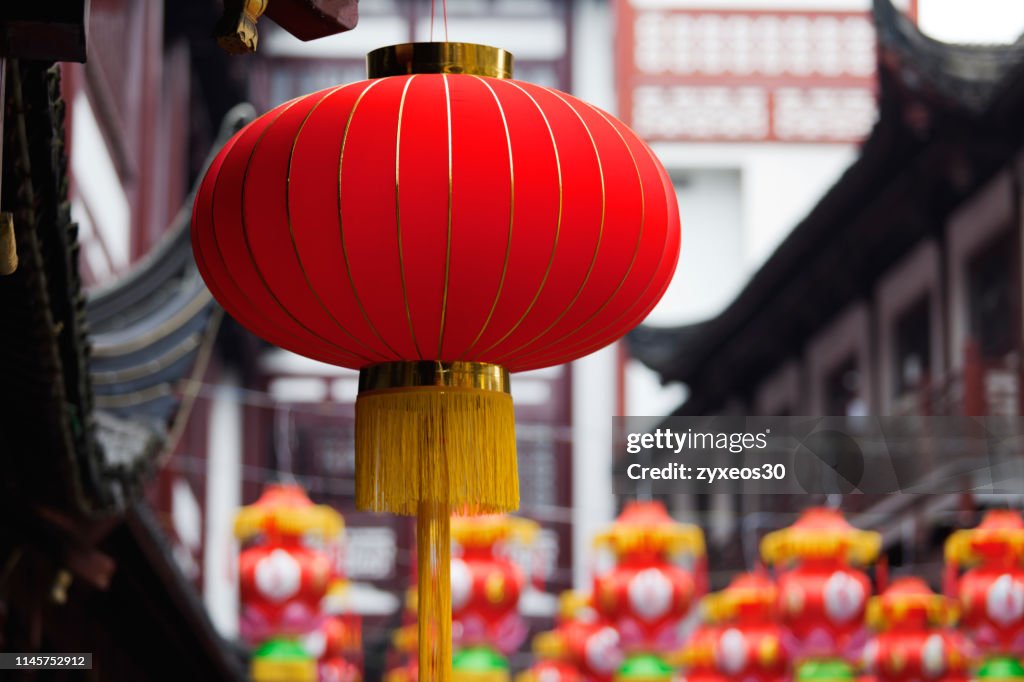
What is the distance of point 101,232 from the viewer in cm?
756

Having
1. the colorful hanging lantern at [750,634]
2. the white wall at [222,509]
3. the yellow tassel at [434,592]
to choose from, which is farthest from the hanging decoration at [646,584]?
the yellow tassel at [434,592]

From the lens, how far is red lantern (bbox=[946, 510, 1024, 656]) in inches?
323

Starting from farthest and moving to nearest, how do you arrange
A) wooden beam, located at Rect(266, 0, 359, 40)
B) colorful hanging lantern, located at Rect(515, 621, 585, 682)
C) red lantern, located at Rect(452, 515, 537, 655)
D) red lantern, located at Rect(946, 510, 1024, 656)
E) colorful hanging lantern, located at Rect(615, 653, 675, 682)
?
colorful hanging lantern, located at Rect(515, 621, 585, 682)
red lantern, located at Rect(452, 515, 537, 655)
colorful hanging lantern, located at Rect(615, 653, 675, 682)
red lantern, located at Rect(946, 510, 1024, 656)
wooden beam, located at Rect(266, 0, 359, 40)

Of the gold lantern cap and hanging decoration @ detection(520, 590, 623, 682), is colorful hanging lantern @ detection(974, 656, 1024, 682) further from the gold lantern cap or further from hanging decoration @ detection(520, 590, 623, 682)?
the gold lantern cap

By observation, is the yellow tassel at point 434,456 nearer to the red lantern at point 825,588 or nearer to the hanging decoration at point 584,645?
the red lantern at point 825,588

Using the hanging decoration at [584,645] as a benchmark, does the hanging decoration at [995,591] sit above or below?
above

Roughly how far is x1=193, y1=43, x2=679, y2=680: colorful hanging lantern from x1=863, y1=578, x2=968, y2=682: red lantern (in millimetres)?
6314

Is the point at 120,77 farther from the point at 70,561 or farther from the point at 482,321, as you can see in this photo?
the point at 482,321

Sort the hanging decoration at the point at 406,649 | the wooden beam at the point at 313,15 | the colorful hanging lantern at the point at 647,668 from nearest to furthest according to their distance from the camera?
the wooden beam at the point at 313,15 < the colorful hanging lantern at the point at 647,668 < the hanging decoration at the point at 406,649

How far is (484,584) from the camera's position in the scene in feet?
32.7

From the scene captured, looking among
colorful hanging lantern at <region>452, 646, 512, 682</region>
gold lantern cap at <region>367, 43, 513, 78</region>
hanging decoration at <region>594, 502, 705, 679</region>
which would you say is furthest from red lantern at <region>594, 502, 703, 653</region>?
gold lantern cap at <region>367, 43, 513, 78</region>

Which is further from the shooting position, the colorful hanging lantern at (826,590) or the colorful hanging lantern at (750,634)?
the colorful hanging lantern at (750,634)

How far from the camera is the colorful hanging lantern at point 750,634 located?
10234mm

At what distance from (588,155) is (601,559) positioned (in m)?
13.3
